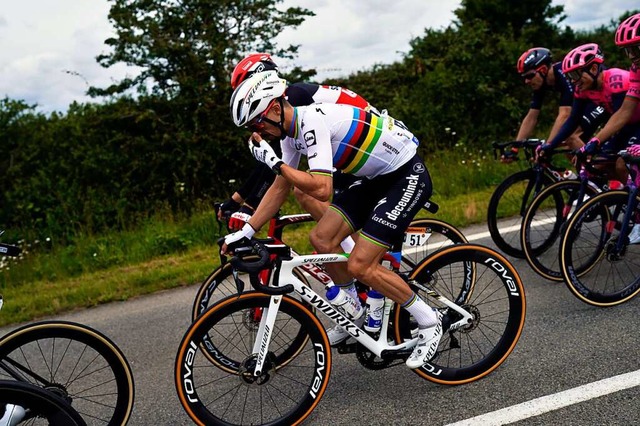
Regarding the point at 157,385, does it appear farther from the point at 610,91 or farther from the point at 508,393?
the point at 610,91

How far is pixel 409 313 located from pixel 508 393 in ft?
2.50

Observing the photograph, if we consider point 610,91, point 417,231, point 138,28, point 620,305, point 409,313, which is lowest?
point 620,305

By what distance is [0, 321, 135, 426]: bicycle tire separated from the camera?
3043 millimetres

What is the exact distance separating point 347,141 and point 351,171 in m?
0.25

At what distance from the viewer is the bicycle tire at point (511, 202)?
5.69m

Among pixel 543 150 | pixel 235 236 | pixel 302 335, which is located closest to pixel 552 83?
pixel 543 150

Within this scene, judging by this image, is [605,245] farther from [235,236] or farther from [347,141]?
[235,236]

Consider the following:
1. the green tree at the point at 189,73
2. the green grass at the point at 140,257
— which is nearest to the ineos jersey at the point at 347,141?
the green grass at the point at 140,257

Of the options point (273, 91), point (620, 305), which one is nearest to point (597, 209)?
point (620, 305)

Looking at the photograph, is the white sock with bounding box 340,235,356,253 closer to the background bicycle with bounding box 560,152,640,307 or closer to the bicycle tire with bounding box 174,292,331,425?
the bicycle tire with bounding box 174,292,331,425

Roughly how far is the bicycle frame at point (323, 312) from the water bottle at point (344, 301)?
9cm

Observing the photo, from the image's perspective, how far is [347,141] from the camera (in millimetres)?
3469

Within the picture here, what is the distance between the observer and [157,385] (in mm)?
4105

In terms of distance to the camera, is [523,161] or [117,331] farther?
[523,161]
